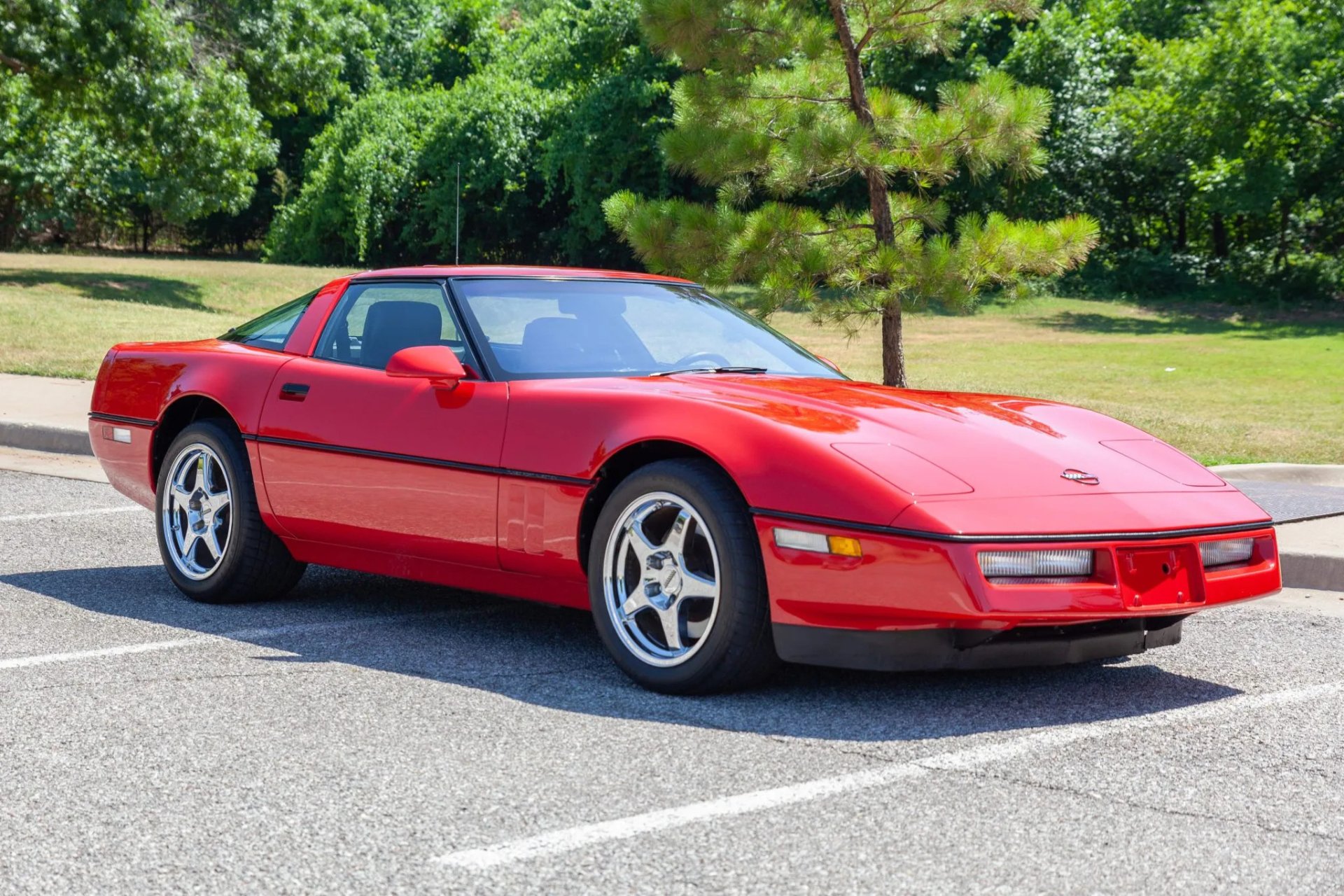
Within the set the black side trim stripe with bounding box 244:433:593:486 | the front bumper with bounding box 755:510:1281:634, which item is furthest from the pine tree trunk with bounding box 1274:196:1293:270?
the front bumper with bounding box 755:510:1281:634

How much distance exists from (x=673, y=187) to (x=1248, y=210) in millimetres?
14258

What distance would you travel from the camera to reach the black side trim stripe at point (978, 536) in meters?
4.23

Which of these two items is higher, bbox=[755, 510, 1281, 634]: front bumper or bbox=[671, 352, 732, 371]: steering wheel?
bbox=[671, 352, 732, 371]: steering wheel

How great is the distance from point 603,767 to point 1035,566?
1.32 metres

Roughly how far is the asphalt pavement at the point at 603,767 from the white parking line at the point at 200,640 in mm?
17

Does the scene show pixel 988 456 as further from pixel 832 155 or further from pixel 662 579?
pixel 832 155

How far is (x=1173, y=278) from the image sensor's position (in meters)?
37.0

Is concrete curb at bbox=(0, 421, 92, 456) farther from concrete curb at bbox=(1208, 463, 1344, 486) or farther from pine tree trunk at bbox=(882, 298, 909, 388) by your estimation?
concrete curb at bbox=(1208, 463, 1344, 486)

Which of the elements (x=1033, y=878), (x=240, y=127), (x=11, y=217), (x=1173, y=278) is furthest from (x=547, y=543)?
(x=11, y=217)

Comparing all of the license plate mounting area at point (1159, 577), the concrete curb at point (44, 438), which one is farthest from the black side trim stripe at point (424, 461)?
the concrete curb at point (44, 438)

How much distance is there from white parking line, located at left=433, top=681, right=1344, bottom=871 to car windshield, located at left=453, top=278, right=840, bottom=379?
1.81 meters

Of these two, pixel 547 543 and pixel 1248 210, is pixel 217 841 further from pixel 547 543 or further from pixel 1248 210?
pixel 1248 210

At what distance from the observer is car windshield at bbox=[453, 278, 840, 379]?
5438mm

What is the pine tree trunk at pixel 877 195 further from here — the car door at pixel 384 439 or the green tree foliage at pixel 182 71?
the green tree foliage at pixel 182 71
